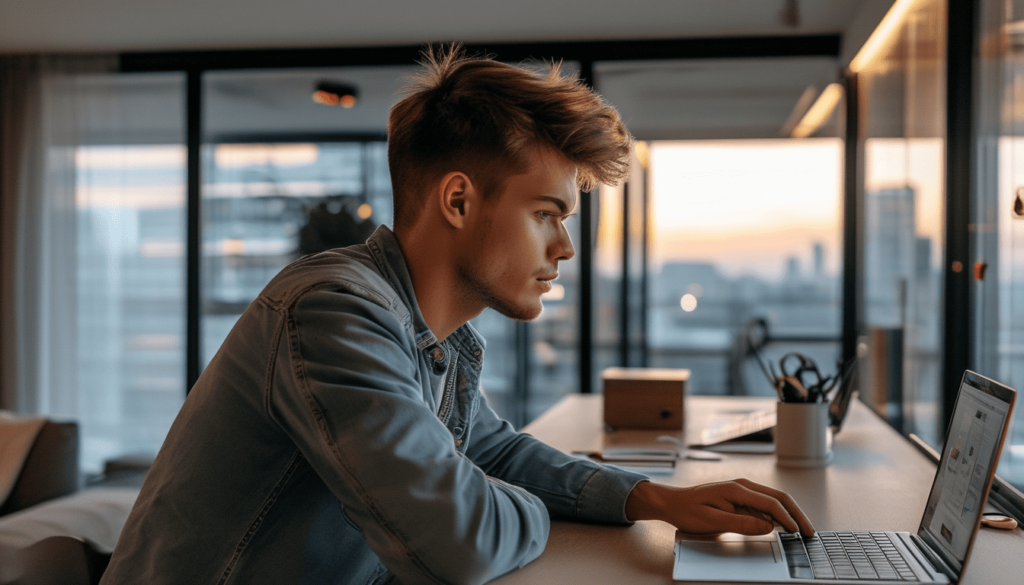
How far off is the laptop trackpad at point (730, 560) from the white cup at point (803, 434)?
24.2 inches

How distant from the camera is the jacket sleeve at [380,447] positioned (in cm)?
85

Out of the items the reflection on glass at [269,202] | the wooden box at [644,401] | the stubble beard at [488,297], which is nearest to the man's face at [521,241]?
the stubble beard at [488,297]

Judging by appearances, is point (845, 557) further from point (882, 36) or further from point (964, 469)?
point (882, 36)

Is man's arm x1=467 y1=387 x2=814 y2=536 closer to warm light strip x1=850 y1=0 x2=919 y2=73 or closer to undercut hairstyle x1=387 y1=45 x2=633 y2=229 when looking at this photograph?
undercut hairstyle x1=387 y1=45 x2=633 y2=229

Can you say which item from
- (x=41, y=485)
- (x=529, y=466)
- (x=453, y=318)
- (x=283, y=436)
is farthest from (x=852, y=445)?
(x=41, y=485)

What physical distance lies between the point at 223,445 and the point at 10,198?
4217mm

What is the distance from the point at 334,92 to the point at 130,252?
141cm

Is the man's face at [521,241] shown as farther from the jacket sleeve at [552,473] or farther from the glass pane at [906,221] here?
the glass pane at [906,221]

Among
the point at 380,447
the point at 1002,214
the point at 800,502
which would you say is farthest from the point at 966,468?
the point at 1002,214

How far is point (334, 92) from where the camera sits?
4586mm

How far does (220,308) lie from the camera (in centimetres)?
525

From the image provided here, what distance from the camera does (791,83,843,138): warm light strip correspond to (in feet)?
13.0

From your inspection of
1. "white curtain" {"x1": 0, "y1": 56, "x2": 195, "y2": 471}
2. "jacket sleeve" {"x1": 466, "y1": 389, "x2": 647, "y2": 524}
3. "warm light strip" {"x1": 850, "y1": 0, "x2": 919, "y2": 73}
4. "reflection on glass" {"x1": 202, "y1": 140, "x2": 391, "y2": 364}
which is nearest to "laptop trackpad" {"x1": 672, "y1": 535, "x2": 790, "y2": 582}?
"jacket sleeve" {"x1": 466, "y1": 389, "x2": 647, "y2": 524}

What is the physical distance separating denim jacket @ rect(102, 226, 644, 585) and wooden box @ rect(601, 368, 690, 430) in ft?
3.64
